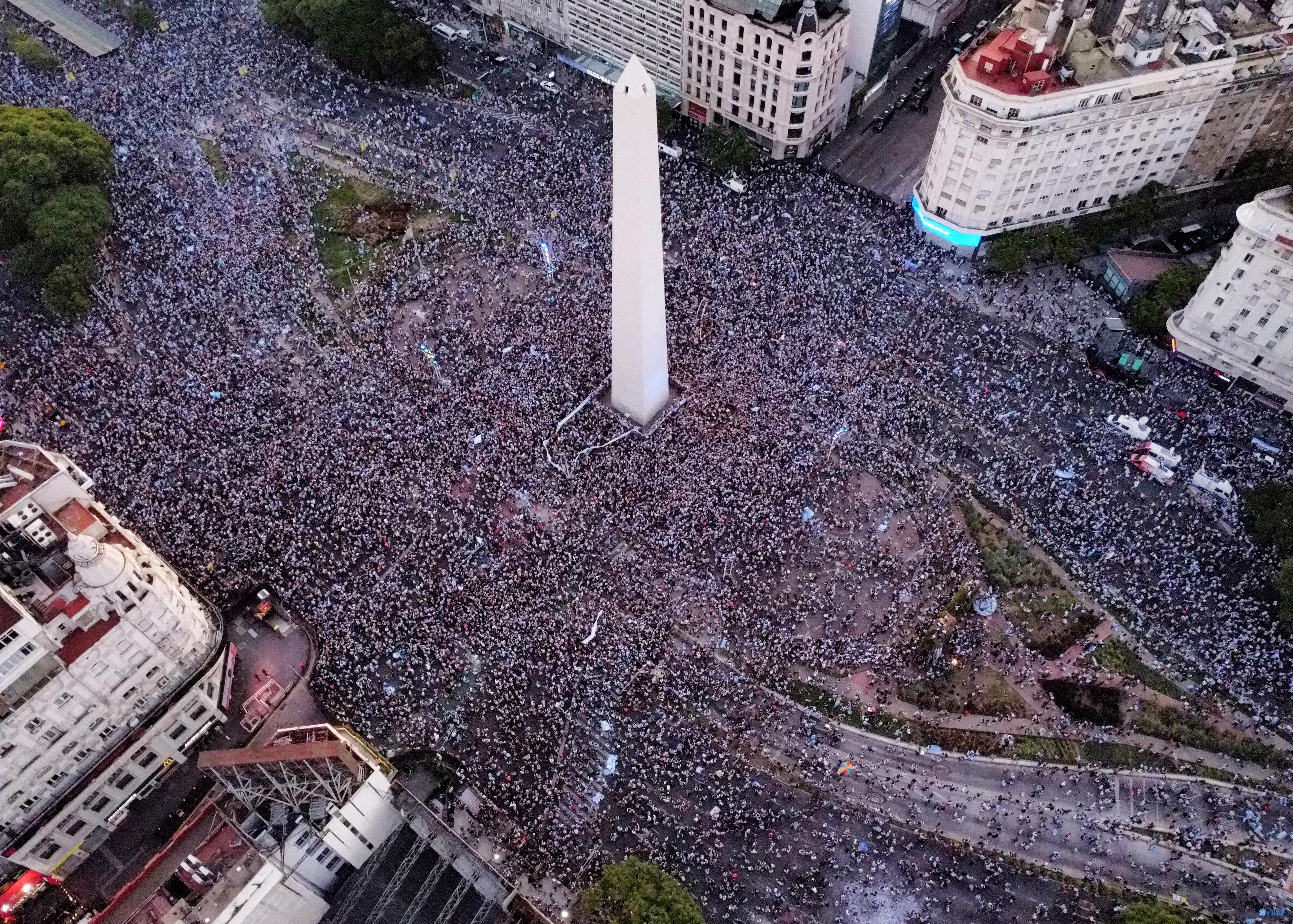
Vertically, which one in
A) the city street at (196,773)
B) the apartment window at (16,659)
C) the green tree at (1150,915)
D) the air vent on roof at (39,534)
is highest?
the air vent on roof at (39,534)

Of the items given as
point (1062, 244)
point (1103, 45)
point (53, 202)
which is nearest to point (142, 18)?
point (53, 202)

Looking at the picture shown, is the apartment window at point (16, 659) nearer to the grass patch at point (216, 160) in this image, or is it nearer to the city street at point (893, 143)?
the grass patch at point (216, 160)

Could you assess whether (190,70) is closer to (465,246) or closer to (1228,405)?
(465,246)

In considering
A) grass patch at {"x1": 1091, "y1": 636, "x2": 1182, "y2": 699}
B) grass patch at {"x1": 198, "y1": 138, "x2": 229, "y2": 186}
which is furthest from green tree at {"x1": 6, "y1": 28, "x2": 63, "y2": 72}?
grass patch at {"x1": 1091, "y1": 636, "x2": 1182, "y2": 699}

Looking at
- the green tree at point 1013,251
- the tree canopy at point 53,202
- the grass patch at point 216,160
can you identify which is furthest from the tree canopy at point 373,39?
the green tree at point 1013,251

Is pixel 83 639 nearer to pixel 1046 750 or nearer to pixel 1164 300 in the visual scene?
pixel 1046 750
